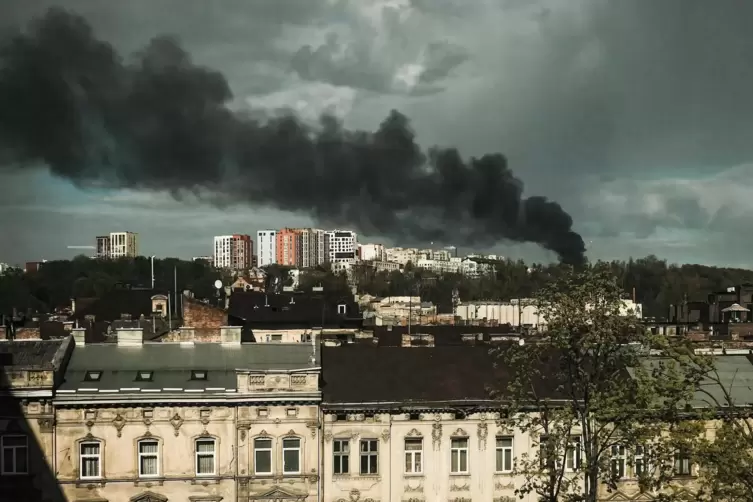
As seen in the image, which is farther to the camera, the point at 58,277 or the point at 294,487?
the point at 58,277

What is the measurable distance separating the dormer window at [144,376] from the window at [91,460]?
3099 mm

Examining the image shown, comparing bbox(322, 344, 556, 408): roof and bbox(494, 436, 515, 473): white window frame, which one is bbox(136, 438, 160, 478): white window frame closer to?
bbox(322, 344, 556, 408): roof

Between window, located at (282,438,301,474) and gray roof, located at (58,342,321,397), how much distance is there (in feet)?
9.84

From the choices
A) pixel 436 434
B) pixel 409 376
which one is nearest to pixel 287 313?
pixel 409 376

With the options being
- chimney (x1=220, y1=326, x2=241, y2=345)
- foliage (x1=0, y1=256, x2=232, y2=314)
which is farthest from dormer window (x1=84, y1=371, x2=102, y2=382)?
foliage (x1=0, y1=256, x2=232, y2=314)

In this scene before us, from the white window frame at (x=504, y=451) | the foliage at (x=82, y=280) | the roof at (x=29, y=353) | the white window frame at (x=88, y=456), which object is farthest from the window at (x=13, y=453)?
the foliage at (x=82, y=280)

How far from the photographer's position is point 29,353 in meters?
42.4

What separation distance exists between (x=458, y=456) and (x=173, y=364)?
12.6m

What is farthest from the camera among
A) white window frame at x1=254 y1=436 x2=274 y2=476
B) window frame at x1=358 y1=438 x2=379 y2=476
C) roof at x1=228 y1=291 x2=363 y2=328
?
roof at x1=228 y1=291 x2=363 y2=328

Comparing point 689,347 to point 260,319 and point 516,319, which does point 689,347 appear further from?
point 516,319

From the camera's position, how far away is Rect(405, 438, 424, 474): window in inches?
1569

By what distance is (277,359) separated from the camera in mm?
42312

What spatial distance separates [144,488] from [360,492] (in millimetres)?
8531

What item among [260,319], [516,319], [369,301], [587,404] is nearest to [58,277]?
[369,301]
